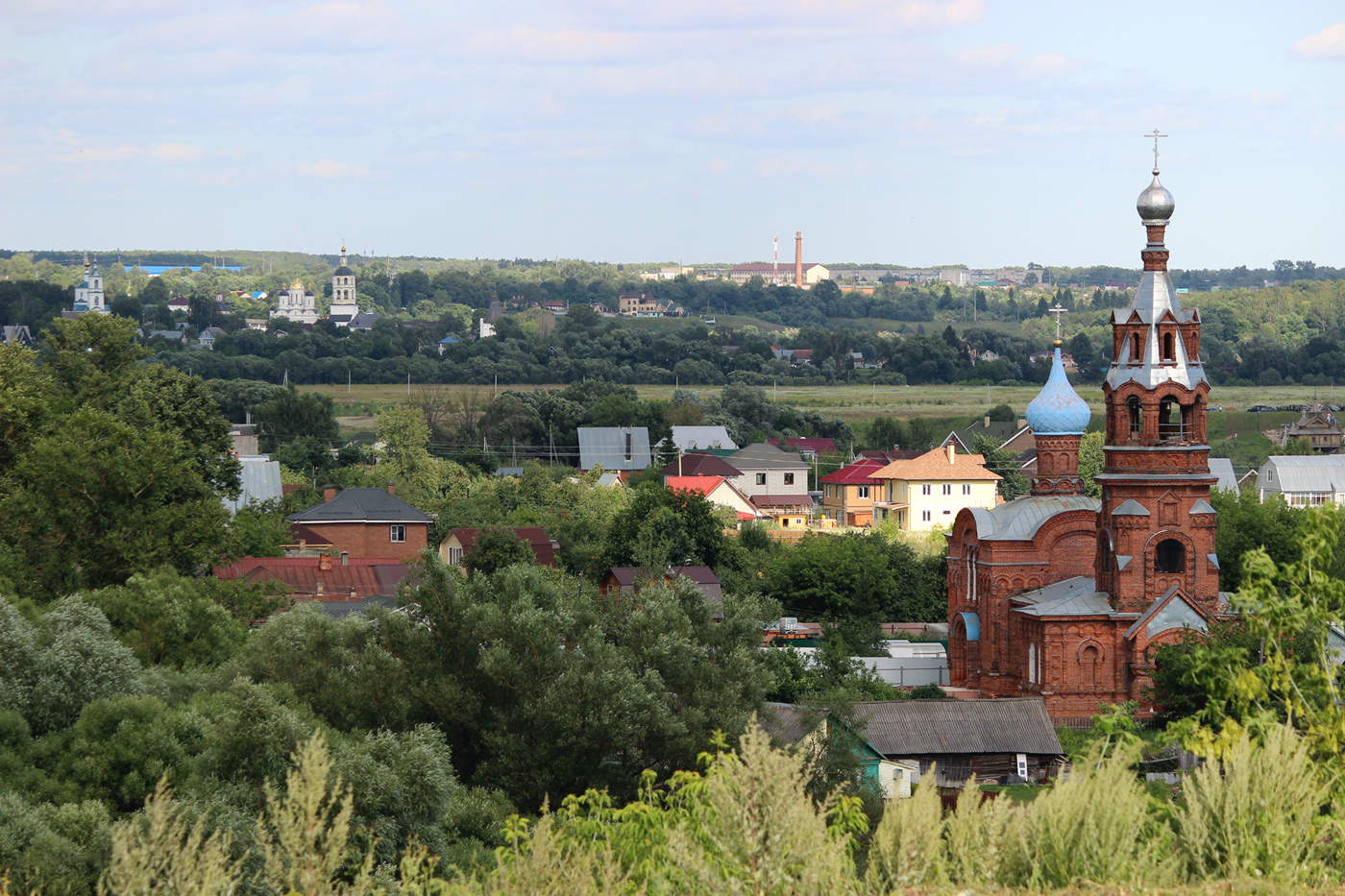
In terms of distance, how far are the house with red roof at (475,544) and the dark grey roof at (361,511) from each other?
51.2 inches

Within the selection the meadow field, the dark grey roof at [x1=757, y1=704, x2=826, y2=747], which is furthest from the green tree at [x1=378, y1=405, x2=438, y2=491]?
the dark grey roof at [x1=757, y1=704, x2=826, y2=747]

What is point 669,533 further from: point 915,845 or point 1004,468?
point 915,845

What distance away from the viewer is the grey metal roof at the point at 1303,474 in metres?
76.7

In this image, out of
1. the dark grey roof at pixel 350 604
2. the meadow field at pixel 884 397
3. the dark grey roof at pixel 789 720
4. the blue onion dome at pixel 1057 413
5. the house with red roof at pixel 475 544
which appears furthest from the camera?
the meadow field at pixel 884 397

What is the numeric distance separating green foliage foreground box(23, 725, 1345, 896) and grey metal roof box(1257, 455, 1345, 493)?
6563cm

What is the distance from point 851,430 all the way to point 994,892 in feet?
310

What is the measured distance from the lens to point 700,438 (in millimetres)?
→ 99062

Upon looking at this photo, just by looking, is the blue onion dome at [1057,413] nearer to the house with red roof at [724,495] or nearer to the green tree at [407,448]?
the house with red roof at [724,495]

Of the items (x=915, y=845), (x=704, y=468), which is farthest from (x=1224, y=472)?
(x=915, y=845)

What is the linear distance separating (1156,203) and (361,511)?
1166 inches

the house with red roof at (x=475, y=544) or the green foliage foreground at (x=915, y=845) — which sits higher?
the green foliage foreground at (x=915, y=845)

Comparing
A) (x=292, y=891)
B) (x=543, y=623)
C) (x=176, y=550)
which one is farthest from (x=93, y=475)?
(x=292, y=891)

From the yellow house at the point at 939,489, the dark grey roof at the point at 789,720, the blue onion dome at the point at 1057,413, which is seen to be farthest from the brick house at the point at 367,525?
the dark grey roof at the point at 789,720

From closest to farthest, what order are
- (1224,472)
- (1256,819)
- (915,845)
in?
(915,845) → (1256,819) → (1224,472)
